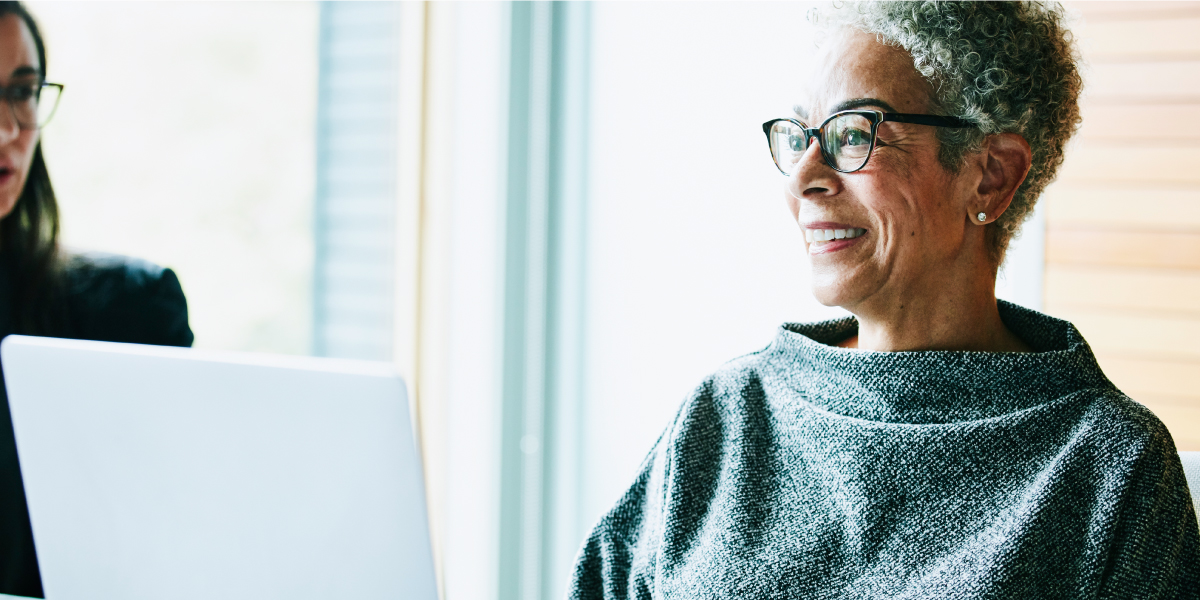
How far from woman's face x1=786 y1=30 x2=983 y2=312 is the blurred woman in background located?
1084 millimetres

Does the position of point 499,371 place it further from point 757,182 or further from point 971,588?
point 971,588

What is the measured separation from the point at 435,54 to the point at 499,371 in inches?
30.9

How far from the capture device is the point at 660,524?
1.27 meters

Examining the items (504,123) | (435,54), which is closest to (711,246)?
(504,123)

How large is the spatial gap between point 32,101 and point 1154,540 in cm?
157

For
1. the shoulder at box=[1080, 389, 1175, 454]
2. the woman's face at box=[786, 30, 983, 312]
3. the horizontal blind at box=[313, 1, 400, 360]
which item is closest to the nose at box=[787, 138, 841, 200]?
the woman's face at box=[786, 30, 983, 312]

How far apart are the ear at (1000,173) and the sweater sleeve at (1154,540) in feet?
1.15

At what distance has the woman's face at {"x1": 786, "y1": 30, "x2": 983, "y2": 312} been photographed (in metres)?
1.16

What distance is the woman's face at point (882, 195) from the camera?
1.16m

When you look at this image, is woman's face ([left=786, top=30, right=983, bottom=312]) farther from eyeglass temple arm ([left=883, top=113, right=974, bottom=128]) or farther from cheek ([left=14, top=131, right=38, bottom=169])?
cheek ([left=14, top=131, right=38, bottom=169])

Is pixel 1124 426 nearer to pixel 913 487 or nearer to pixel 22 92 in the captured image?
pixel 913 487

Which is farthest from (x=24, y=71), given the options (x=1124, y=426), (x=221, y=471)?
(x=1124, y=426)

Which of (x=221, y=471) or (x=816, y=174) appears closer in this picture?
(x=221, y=471)

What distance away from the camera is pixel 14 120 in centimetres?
129
